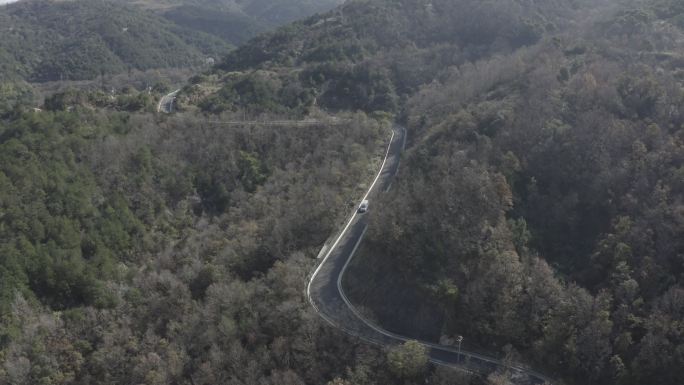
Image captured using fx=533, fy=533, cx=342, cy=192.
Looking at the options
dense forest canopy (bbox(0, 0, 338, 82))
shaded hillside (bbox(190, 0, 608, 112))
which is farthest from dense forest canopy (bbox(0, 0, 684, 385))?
dense forest canopy (bbox(0, 0, 338, 82))

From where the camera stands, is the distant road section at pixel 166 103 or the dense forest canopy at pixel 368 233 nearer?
the dense forest canopy at pixel 368 233

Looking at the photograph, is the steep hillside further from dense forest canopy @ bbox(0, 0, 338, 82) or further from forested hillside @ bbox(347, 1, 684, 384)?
forested hillside @ bbox(347, 1, 684, 384)

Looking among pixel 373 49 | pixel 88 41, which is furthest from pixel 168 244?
pixel 88 41

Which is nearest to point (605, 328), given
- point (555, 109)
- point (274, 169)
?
point (555, 109)

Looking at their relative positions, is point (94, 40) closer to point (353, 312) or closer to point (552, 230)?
point (353, 312)

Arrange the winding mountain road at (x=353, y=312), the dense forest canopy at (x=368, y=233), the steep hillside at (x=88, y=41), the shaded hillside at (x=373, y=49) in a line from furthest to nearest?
1. the steep hillside at (x=88, y=41)
2. the shaded hillside at (x=373, y=49)
3. the dense forest canopy at (x=368, y=233)
4. the winding mountain road at (x=353, y=312)

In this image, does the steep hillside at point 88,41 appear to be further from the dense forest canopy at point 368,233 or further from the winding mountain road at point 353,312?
the winding mountain road at point 353,312

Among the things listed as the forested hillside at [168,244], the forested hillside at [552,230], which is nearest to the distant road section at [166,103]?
the forested hillside at [168,244]
